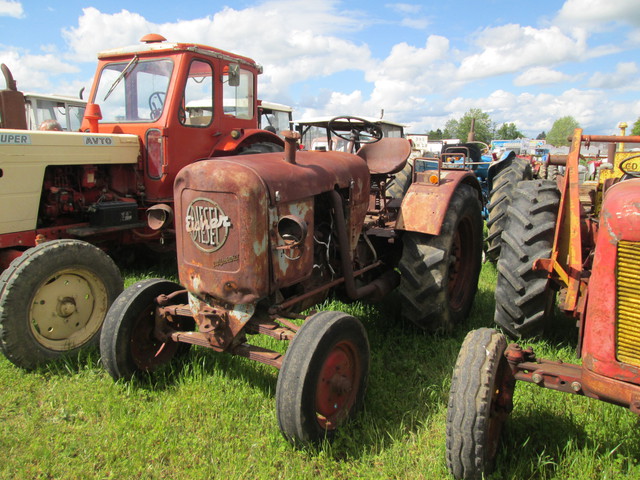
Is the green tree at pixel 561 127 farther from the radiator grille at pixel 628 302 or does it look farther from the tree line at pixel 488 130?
the radiator grille at pixel 628 302

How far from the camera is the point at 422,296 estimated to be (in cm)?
363

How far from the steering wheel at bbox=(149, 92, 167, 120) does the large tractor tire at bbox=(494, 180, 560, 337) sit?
3.73m

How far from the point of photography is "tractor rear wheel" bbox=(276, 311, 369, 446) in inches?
92.7

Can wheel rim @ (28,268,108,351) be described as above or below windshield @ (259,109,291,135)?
below

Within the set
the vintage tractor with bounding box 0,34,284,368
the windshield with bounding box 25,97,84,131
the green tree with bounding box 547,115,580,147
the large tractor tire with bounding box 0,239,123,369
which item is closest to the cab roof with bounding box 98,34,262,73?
the vintage tractor with bounding box 0,34,284,368

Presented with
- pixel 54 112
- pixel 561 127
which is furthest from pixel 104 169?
pixel 561 127

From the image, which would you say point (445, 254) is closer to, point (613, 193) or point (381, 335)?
point (381, 335)

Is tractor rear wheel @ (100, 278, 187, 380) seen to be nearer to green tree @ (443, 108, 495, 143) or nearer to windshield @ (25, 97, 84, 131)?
windshield @ (25, 97, 84, 131)

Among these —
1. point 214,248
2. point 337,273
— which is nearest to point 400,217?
point 337,273

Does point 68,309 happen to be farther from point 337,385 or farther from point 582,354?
point 582,354

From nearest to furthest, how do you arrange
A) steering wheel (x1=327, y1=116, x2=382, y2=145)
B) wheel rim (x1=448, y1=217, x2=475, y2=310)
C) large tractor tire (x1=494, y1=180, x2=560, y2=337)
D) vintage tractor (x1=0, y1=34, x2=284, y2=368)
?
large tractor tire (x1=494, y1=180, x2=560, y2=337), vintage tractor (x1=0, y1=34, x2=284, y2=368), steering wheel (x1=327, y1=116, x2=382, y2=145), wheel rim (x1=448, y1=217, x2=475, y2=310)

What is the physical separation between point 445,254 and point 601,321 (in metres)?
1.66

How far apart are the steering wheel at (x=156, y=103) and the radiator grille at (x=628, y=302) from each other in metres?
4.64

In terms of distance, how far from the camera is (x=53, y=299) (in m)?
3.57
